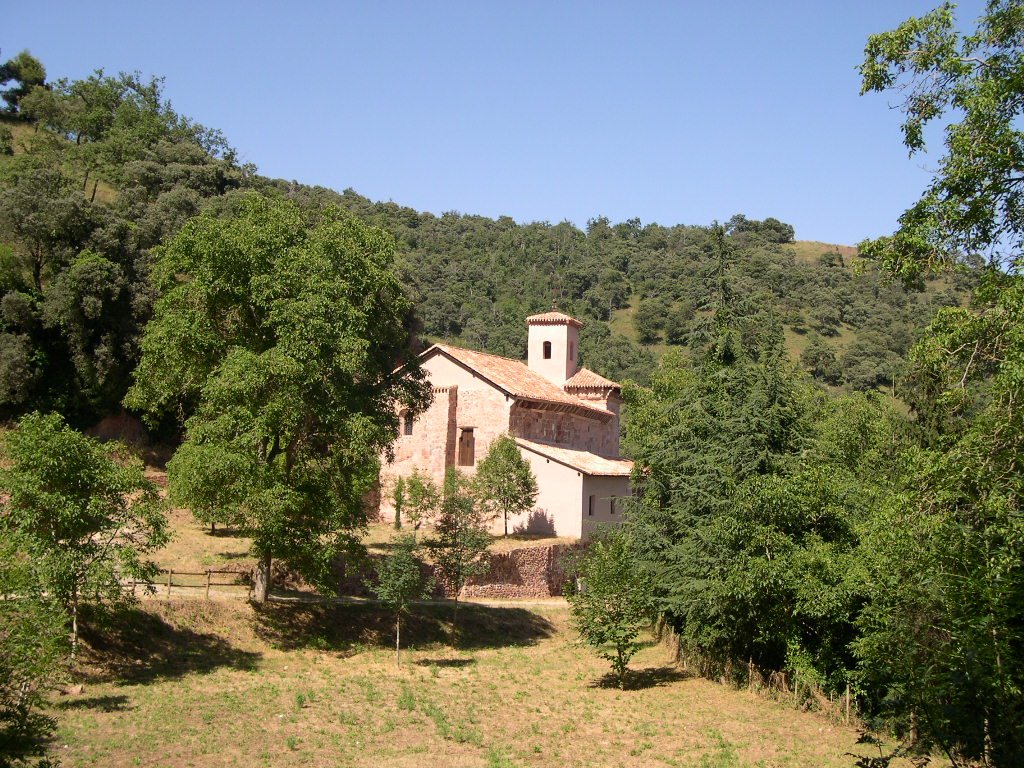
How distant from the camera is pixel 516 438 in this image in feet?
146

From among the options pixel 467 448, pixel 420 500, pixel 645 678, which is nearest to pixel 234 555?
pixel 420 500

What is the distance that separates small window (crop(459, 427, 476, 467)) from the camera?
148 ft

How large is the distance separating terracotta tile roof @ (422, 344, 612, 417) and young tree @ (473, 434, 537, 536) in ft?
12.0

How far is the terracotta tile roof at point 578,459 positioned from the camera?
4291cm

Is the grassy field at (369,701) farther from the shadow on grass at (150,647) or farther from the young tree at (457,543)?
the young tree at (457,543)

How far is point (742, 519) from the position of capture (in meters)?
25.2

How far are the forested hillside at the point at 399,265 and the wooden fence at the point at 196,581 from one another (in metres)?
12.8

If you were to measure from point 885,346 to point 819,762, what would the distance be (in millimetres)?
80857

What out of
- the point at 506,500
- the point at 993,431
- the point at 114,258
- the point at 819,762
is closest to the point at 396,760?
the point at 819,762

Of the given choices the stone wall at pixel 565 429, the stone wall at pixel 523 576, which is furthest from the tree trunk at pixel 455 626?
the stone wall at pixel 565 429

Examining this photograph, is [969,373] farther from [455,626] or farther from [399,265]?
[399,265]

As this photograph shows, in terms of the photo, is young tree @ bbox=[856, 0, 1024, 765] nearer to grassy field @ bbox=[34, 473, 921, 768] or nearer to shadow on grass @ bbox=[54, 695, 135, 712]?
grassy field @ bbox=[34, 473, 921, 768]

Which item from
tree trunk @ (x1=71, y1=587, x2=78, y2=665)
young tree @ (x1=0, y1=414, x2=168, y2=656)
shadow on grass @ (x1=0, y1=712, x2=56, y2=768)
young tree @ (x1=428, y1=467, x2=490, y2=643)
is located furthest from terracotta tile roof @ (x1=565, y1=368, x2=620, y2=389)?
shadow on grass @ (x1=0, y1=712, x2=56, y2=768)

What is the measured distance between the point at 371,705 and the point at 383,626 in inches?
340
